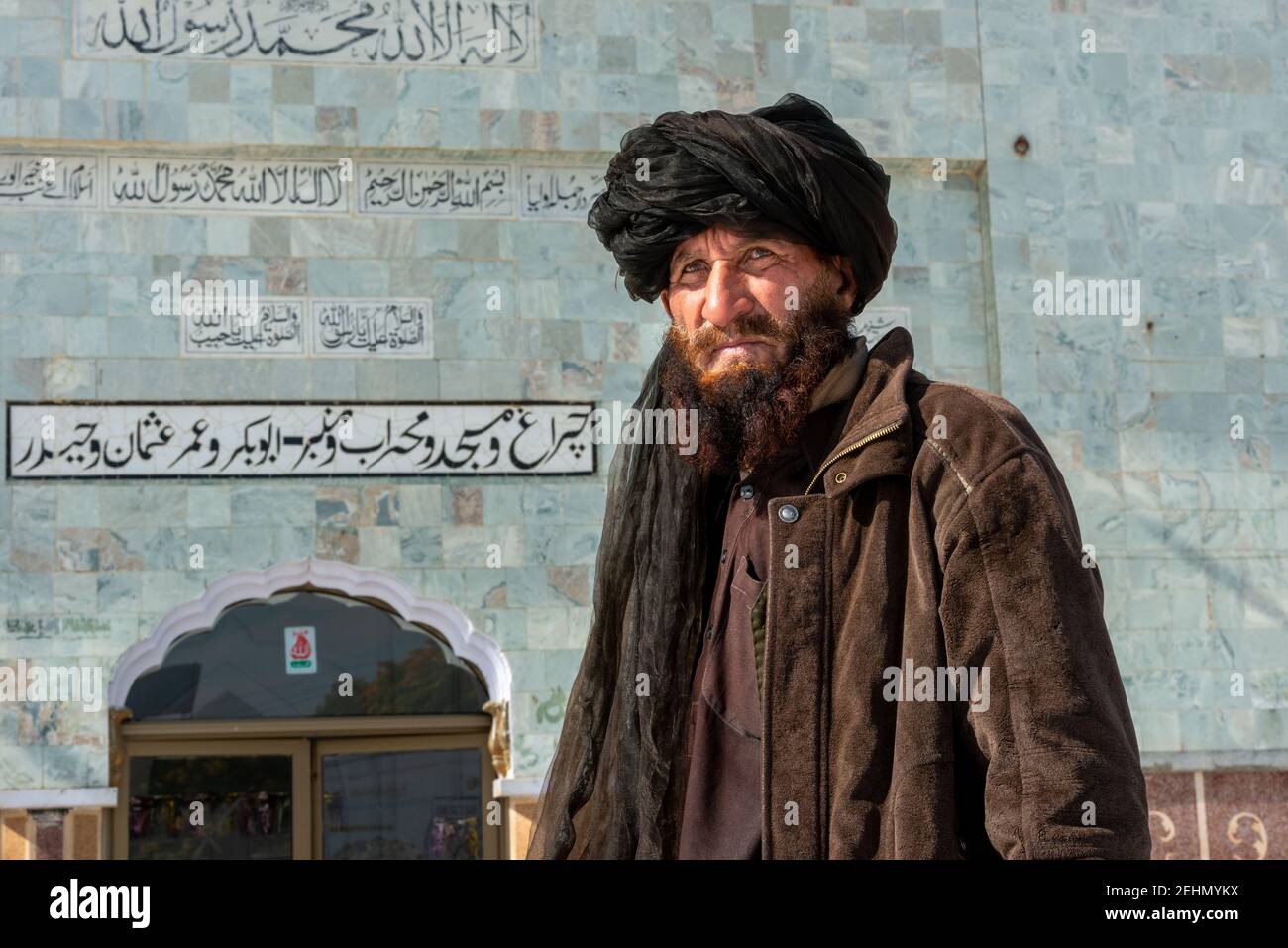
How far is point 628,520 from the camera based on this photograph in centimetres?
199

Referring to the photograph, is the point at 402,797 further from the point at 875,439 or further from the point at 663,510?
the point at 875,439

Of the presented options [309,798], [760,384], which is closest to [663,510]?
[760,384]

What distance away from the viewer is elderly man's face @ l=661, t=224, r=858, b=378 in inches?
73.4

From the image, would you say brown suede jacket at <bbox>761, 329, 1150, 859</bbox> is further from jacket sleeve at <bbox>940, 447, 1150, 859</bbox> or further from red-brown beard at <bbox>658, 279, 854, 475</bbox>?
red-brown beard at <bbox>658, 279, 854, 475</bbox>

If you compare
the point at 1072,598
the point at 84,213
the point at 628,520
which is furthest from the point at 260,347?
the point at 1072,598

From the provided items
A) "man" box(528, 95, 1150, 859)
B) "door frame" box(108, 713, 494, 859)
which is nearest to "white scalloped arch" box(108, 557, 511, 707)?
"door frame" box(108, 713, 494, 859)

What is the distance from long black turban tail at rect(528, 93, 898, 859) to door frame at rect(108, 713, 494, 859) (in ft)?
17.5

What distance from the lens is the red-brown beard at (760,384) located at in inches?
72.1

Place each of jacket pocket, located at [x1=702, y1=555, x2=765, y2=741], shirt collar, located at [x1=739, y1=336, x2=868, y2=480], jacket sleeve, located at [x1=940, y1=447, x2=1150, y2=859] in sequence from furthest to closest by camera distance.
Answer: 1. shirt collar, located at [x1=739, y1=336, x2=868, y2=480]
2. jacket pocket, located at [x1=702, y1=555, x2=765, y2=741]
3. jacket sleeve, located at [x1=940, y1=447, x2=1150, y2=859]

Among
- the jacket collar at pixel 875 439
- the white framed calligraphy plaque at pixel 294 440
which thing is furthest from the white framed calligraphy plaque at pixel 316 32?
the jacket collar at pixel 875 439

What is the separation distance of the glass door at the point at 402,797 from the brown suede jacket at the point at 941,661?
5.75m

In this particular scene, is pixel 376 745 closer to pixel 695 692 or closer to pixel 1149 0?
pixel 1149 0

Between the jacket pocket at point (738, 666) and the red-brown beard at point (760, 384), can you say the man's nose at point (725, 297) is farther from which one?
the jacket pocket at point (738, 666)
